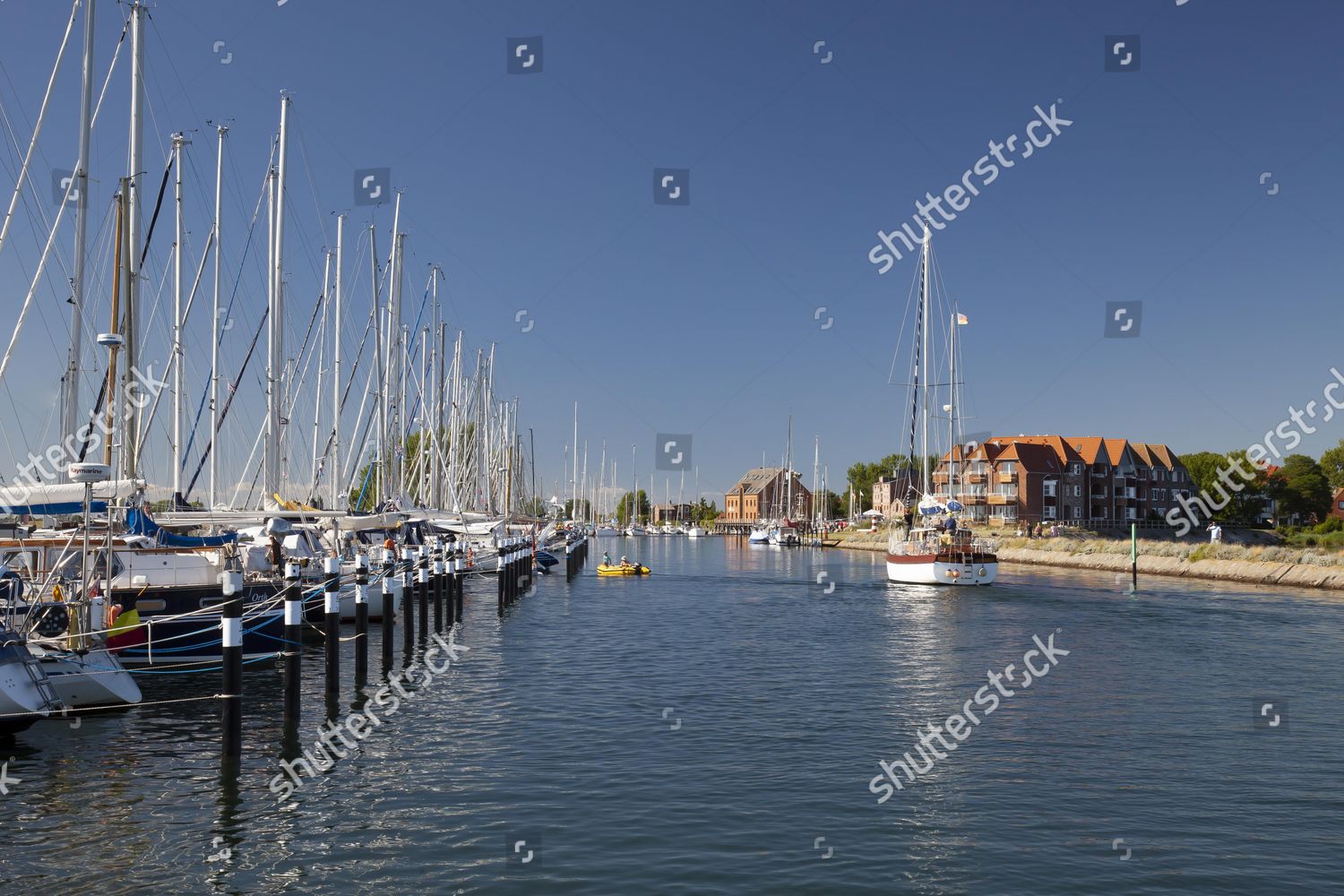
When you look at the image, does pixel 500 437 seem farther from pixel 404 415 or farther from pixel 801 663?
pixel 801 663

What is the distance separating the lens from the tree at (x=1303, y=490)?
447 feet

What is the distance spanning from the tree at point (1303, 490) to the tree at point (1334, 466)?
4.89 feet

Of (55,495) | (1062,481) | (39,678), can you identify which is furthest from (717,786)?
(1062,481)

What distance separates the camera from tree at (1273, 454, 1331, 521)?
13612 centimetres

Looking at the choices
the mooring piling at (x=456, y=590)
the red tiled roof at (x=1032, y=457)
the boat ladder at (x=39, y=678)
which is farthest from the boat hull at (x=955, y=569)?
the red tiled roof at (x=1032, y=457)

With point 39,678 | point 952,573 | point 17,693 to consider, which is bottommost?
point 952,573

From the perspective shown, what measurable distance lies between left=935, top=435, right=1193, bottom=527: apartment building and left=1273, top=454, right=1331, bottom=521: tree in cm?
1184

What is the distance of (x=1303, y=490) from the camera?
446 ft

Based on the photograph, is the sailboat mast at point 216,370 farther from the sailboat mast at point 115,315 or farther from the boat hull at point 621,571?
the boat hull at point 621,571

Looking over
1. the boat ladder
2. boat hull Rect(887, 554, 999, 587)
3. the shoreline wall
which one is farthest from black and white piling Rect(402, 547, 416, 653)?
the shoreline wall

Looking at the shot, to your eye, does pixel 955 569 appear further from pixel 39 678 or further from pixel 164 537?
pixel 39 678

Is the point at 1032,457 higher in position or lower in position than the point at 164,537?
higher

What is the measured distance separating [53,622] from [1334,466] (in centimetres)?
16039

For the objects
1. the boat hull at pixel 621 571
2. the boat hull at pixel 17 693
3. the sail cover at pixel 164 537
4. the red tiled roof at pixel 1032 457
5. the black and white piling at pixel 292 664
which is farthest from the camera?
the red tiled roof at pixel 1032 457
